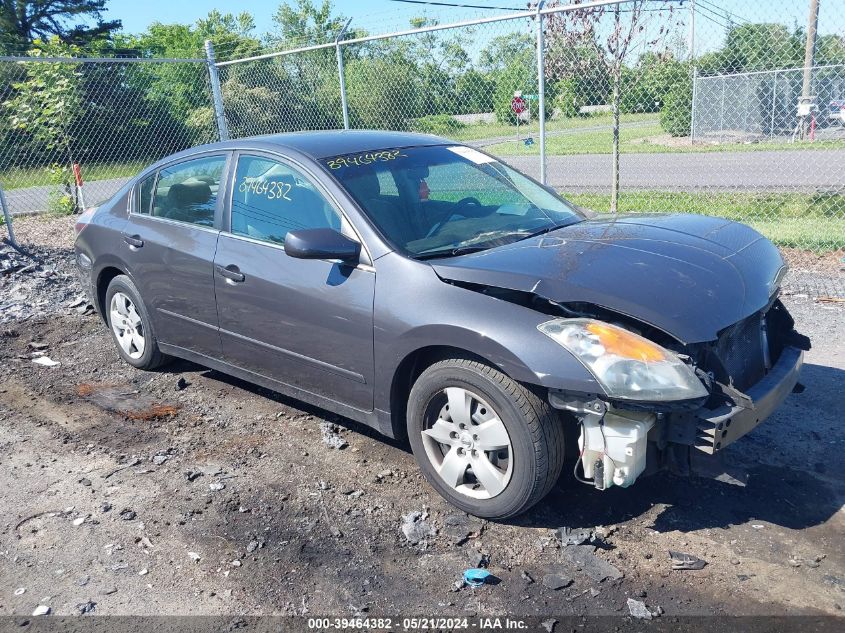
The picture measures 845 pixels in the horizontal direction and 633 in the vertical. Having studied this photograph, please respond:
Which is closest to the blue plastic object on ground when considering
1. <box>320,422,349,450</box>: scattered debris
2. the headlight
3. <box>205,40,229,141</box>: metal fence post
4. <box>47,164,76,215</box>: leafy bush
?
the headlight

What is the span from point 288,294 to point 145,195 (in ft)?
6.49

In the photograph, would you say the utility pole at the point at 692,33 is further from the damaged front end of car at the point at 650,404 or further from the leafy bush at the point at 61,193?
the leafy bush at the point at 61,193

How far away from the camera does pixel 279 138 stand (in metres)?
4.88

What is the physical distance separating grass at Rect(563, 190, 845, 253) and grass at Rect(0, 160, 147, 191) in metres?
8.03

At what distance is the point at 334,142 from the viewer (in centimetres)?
475

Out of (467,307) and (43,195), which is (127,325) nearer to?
(467,307)

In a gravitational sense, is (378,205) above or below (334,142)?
below

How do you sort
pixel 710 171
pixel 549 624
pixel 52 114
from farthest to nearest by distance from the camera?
pixel 710 171, pixel 52 114, pixel 549 624

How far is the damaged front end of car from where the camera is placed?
3186 mm

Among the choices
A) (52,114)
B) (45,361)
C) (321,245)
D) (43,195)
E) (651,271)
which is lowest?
(45,361)

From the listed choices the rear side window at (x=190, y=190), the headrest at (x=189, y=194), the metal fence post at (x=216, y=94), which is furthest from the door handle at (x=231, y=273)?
the metal fence post at (x=216, y=94)

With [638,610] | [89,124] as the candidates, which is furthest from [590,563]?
[89,124]

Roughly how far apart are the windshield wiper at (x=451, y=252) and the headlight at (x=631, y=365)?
2.87ft

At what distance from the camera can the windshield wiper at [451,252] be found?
3949mm
